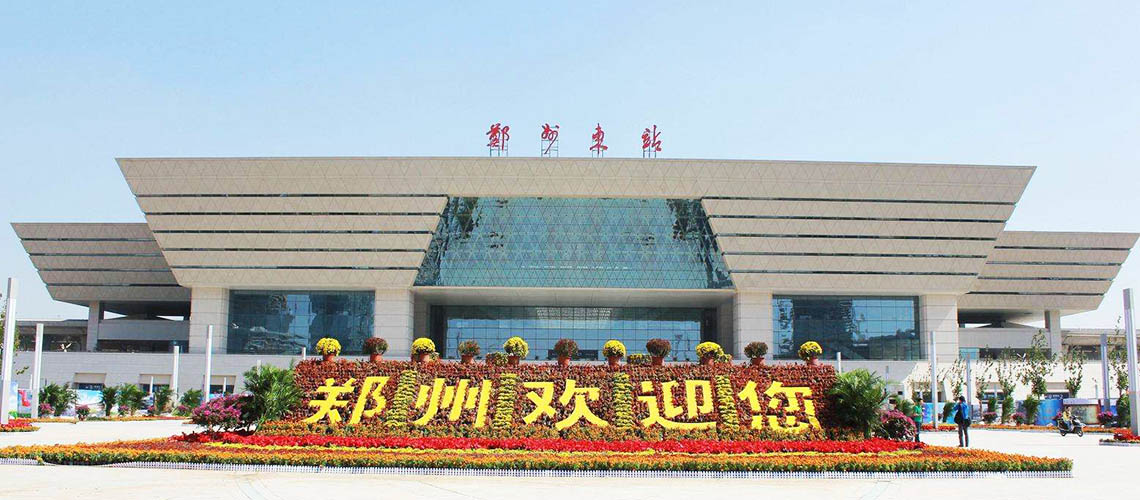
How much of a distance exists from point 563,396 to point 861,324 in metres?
39.4

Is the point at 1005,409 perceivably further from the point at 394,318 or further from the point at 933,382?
the point at 394,318

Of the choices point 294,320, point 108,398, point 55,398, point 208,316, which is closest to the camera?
point 55,398

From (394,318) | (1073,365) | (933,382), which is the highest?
(394,318)

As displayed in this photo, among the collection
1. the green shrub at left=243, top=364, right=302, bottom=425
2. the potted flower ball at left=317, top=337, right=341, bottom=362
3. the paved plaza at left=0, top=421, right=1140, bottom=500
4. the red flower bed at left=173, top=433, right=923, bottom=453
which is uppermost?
the potted flower ball at left=317, top=337, right=341, bottom=362

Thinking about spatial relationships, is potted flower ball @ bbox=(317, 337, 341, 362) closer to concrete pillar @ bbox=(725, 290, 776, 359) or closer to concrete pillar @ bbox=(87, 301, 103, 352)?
concrete pillar @ bbox=(725, 290, 776, 359)

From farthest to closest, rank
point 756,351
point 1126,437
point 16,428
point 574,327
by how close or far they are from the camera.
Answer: point 574,327, point 16,428, point 1126,437, point 756,351

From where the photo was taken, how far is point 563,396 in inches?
867

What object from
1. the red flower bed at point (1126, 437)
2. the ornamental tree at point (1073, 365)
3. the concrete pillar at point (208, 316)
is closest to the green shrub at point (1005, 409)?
the red flower bed at point (1126, 437)

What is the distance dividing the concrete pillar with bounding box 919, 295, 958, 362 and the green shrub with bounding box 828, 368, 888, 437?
38.3m

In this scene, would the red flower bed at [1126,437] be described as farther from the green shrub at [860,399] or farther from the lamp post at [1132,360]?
the green shrub at [860,399]

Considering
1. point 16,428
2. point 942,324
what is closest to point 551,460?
point 16,428

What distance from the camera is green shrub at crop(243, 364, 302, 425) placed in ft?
69.5

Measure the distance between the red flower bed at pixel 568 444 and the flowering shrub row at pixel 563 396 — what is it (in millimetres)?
1686

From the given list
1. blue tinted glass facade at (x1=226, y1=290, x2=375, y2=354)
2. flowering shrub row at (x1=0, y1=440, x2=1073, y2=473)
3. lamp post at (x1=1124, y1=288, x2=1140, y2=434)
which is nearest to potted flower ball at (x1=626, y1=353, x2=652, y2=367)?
flowering shrub row at (x1=0, y1=440, x2=1073, y2=473)
